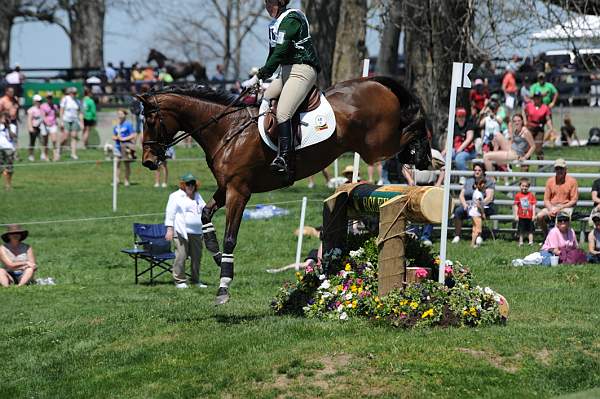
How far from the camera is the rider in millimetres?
11750

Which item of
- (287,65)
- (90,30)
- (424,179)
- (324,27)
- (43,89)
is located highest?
(90,30)

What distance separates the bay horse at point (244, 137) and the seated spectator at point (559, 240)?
541 cm

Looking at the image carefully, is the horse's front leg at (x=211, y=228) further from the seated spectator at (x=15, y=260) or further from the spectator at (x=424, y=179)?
the seated spectator at (x=15, y=260)

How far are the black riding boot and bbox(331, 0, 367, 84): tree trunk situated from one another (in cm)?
1955

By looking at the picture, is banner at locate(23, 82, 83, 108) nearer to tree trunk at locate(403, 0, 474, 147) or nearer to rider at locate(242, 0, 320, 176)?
tree trunk at locate(403, 0, 474, 147)

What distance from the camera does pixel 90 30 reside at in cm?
5016

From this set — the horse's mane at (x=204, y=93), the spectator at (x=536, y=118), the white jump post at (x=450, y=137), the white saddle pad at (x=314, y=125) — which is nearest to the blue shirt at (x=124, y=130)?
the spectator at (x=536, y=118)

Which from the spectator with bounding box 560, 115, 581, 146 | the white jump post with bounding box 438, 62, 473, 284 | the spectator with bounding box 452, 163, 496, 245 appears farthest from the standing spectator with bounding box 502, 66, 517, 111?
the white jump post with bounding box 438, 62, 473, 284

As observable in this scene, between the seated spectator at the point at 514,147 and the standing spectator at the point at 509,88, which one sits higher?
the standing spectator at the point at 509,88

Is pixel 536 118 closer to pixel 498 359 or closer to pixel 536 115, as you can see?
pixel 536 115

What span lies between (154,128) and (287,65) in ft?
5.70

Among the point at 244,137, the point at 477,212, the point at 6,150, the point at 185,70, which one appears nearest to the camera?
the point at 244,137

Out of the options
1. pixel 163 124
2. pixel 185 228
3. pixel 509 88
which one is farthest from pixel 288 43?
pixel 509 88

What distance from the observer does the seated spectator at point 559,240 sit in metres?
17.4
